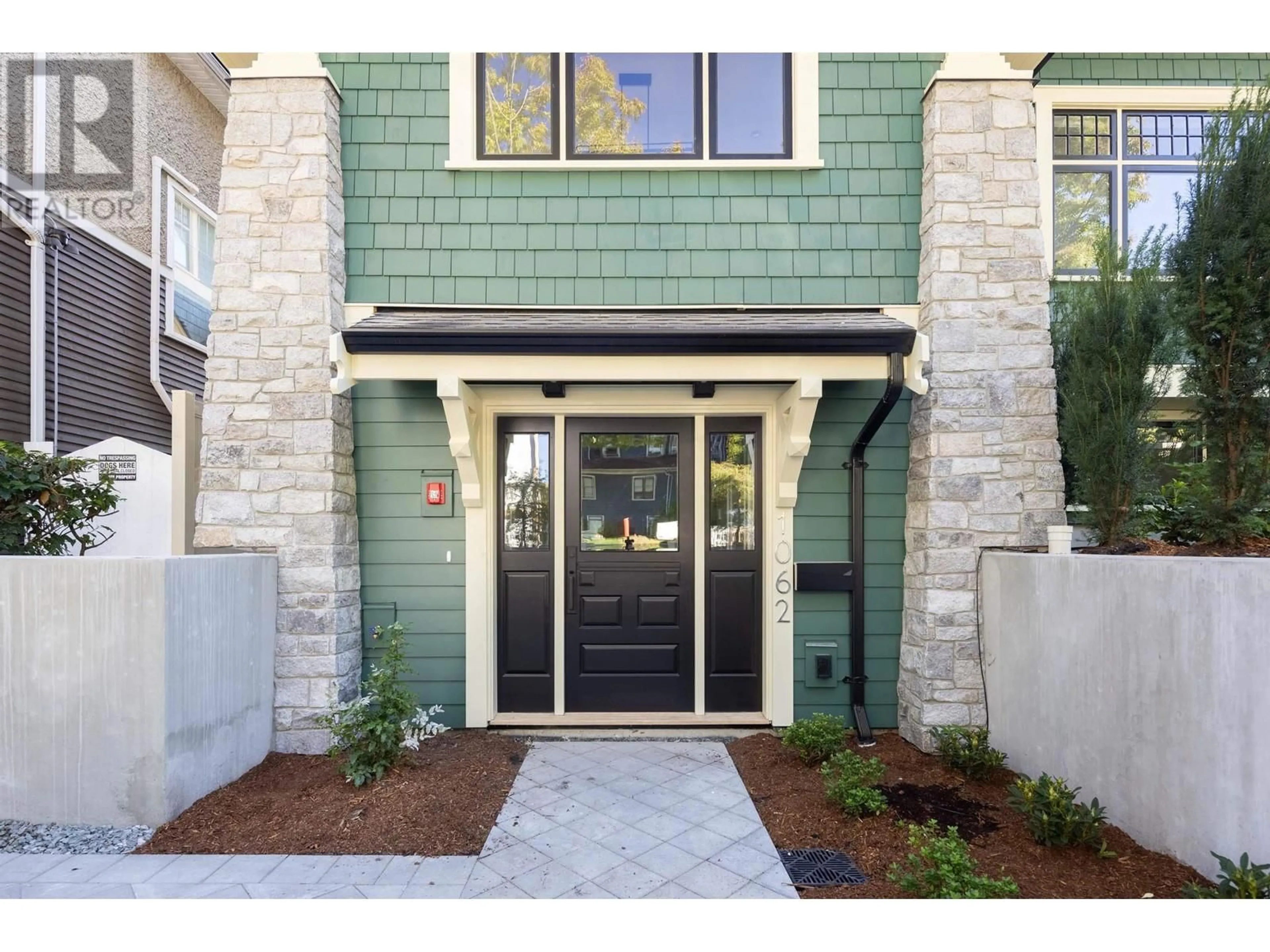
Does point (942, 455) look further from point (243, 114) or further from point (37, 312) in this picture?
point (37, 312)

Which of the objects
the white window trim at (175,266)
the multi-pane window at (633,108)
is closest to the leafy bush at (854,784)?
the multi-pane window at (633,108)

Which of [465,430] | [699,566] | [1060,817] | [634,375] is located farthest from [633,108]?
[1060,817]

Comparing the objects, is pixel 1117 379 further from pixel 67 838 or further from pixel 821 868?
pixel 67 838

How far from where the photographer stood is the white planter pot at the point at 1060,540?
11.3 feet

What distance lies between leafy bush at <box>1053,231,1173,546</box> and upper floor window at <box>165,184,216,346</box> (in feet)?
26.5

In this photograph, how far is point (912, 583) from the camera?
13.2 feet

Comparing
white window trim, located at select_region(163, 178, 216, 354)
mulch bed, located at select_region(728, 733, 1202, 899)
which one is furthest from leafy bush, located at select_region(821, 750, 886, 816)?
white window trim, located at select_region(163, 178, 216, 354)

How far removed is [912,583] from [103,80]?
28.9 feet

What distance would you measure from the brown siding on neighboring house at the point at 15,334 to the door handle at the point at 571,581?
522 cm

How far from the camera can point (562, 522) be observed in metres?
4.34

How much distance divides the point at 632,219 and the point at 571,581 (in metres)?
2.35

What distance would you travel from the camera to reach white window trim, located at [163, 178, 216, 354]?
730 cm

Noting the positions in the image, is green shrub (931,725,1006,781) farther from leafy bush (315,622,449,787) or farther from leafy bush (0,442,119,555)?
leafy bush (0,442,119,555)

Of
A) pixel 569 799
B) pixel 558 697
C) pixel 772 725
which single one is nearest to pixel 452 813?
pixel 569 799
